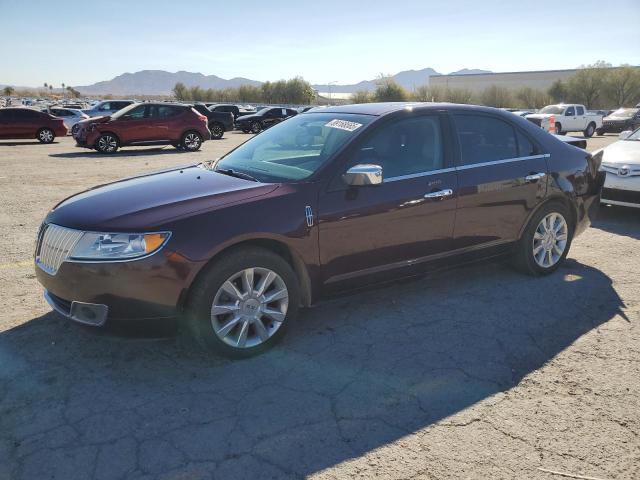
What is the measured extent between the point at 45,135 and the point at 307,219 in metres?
21.5

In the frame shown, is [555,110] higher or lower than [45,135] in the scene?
higher

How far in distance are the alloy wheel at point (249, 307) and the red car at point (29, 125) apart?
2143 centimetres

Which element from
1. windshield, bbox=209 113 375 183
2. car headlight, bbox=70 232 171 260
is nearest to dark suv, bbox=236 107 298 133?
windshield, bbox=209 113 375 183

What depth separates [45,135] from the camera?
21531 millimetres

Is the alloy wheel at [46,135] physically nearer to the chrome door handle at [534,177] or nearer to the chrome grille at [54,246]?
the chrome grille at [54,246]

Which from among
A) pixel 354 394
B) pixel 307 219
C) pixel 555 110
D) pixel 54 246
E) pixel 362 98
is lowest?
pixel 354 394

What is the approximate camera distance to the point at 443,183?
425cm

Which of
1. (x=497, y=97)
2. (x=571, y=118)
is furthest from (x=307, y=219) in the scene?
(x=497, y=97)

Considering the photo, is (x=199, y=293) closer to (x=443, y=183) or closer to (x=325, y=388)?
(x=325, y=388)

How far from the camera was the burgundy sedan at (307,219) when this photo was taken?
10.5ft

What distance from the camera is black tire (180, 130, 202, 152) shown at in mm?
18516

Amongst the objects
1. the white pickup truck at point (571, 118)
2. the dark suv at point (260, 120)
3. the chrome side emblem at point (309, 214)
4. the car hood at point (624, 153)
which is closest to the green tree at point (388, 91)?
the white pickup truck at point (571, 118)

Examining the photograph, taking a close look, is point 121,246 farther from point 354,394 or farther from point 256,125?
point 256,125

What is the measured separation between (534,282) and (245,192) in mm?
3006
